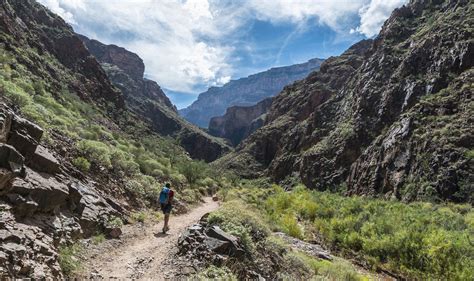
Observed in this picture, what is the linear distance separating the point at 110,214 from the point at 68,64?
2553 inches

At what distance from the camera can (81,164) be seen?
43.0 feet

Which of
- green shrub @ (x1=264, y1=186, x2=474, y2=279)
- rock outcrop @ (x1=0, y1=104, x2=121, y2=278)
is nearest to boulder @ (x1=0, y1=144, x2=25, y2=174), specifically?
rock outcrop @ (x1=0, y1=104, x2=121, y2=278)

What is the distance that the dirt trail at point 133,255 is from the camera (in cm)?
812

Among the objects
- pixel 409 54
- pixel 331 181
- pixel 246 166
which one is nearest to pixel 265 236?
pixel 331 181

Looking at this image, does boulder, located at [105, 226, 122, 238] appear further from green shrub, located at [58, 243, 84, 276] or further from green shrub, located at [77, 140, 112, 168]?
green shrub, located at [77, 140, 112, 168]

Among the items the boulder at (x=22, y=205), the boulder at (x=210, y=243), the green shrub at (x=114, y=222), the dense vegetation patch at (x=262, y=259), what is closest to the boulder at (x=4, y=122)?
the boulder at (x=22, y=205)

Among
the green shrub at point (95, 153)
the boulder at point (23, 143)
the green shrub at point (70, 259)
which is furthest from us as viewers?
the green shrub at point (95, 153)

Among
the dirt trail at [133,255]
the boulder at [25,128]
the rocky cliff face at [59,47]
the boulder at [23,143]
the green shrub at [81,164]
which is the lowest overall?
the dirt trail at [133,255]

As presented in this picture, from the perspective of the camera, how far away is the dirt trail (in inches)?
320

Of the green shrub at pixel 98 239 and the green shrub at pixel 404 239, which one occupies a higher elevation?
the green shrub at pixel 404 239

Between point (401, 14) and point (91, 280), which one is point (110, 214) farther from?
point (401, 14)

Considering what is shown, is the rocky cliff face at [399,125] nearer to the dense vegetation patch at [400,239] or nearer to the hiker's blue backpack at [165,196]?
the dense vegetation patch at [400,239]

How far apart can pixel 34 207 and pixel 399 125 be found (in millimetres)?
51186

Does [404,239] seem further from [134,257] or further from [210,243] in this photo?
[134,257]
